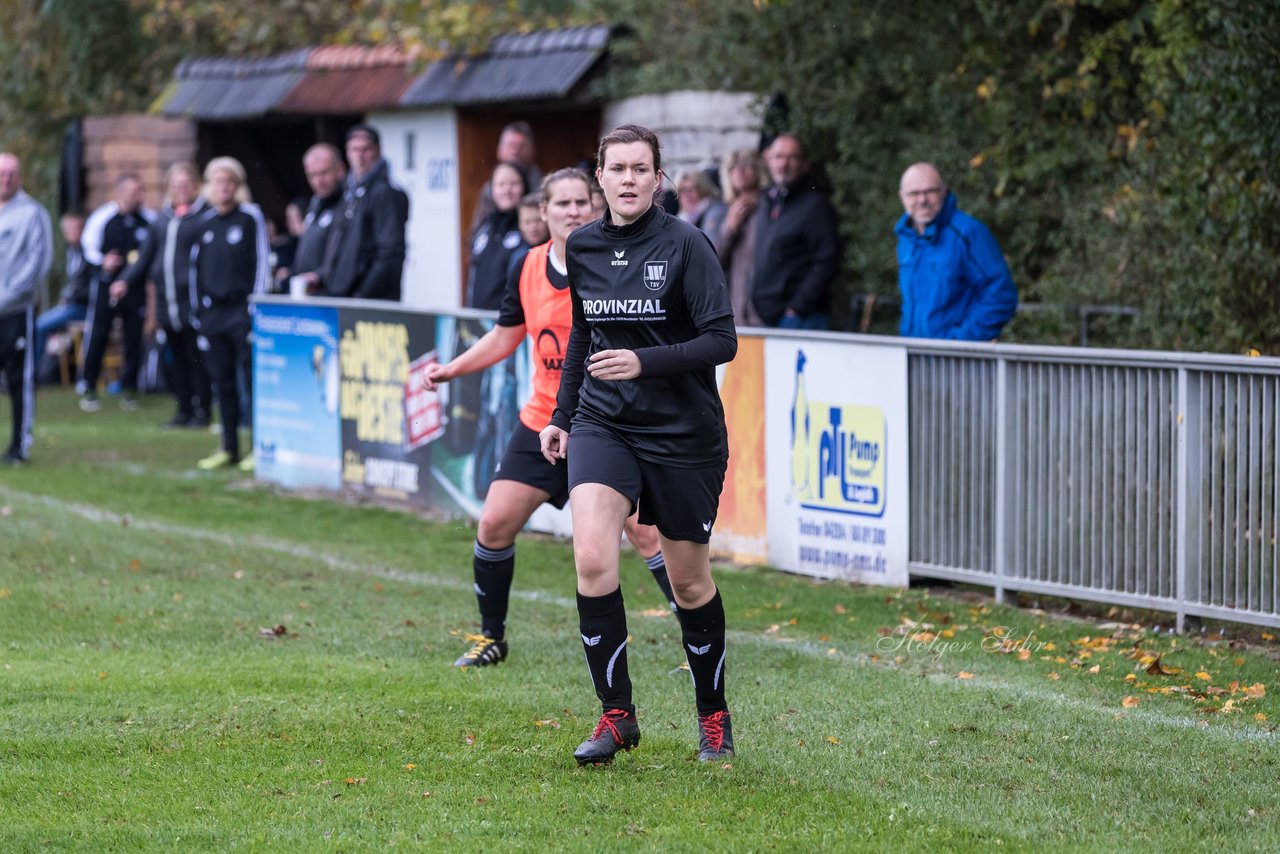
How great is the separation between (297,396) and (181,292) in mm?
3964

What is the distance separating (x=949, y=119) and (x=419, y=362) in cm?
453

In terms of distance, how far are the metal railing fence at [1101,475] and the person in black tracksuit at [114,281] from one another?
490 inches

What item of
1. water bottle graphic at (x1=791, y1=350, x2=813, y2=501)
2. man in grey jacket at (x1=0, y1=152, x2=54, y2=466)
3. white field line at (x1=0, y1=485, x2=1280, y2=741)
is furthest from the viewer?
man in grey jacket at (x1=0, y1=152, x2=54, y2=466)

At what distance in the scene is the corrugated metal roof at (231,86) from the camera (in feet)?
67.2

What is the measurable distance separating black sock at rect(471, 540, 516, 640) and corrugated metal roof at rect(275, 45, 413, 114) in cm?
1159

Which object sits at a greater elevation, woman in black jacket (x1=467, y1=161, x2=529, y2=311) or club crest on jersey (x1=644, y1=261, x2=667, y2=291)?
woman in black jacket (x1=467, y1=161, x2=529, y2=311)

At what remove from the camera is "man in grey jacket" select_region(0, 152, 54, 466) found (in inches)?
555

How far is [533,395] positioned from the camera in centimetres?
748

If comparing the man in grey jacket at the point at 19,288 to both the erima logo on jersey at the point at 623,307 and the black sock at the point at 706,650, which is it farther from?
the black sock at the point at 706,650

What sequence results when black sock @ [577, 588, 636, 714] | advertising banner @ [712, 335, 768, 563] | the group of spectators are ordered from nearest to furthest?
1. black sock @ [577, 588, 636, 714]
2. advertising banner @ [712, 335, 768, 563]
3. the group of spectators

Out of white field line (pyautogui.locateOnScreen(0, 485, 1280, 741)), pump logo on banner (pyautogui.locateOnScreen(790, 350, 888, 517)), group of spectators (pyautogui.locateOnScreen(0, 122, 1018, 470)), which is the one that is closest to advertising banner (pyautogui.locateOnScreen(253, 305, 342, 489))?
group of spectators (pyautogui.locateOnScreen(0, 122, 1018, 470))

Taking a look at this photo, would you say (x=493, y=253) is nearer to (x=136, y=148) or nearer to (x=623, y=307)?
(x=623, y=307)

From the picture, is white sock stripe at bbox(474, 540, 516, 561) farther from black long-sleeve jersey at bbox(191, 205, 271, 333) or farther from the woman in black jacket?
black long-sleeve jersey at bbox(191, 205, 271, 333)

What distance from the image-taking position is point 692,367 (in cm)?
549
